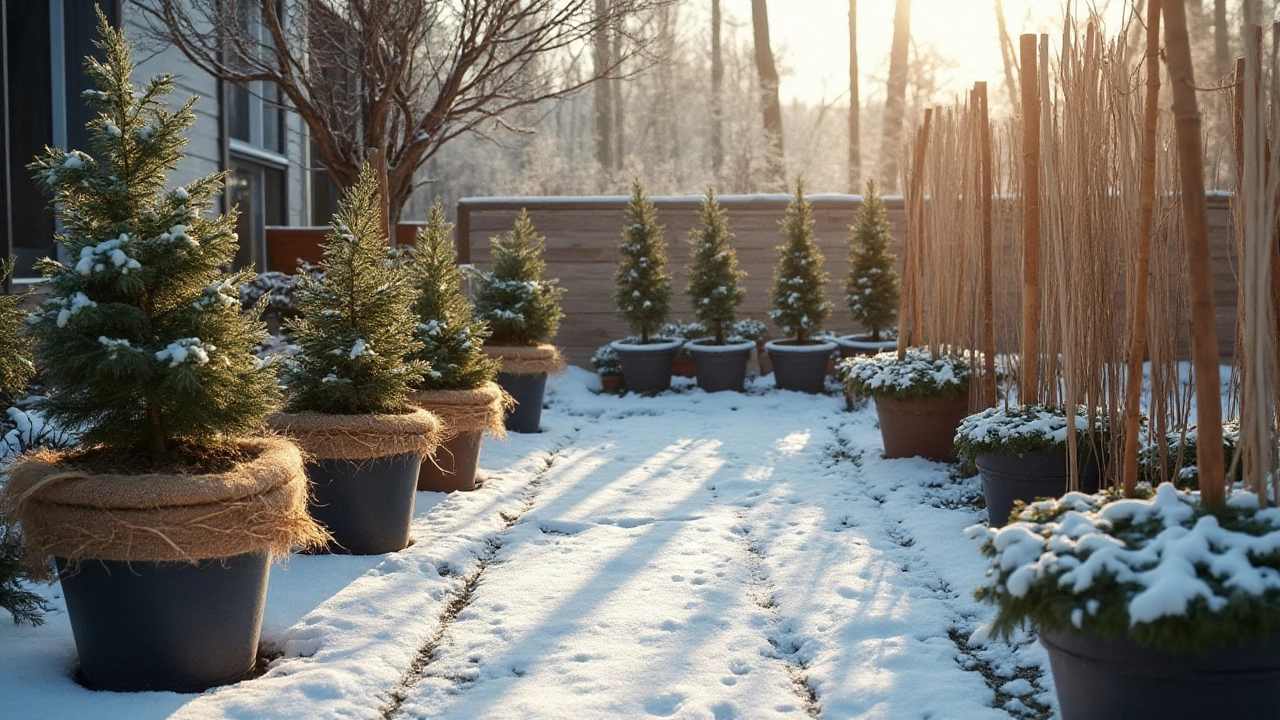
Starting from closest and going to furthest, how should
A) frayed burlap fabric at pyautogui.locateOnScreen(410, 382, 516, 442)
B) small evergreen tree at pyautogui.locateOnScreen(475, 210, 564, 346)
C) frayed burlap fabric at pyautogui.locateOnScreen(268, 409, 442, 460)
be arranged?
frayed burlap fabric at pyautogui.locateOnScreen(268, 409, 442, 460), frayed burlap fabric at pyautogui.locateOnScreen(410, 382, 516, 442), small evergreen tree at pyautogui.locateOnScreen(475, 210, 564, 346)

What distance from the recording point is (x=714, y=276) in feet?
27.7

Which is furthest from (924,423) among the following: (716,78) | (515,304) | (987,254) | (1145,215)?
(716,78)

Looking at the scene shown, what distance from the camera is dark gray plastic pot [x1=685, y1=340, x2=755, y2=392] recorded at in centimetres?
811

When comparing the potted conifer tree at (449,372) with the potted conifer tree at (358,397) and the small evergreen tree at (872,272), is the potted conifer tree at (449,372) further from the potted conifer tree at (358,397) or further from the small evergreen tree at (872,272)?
the small evergreen tree at (872,272)

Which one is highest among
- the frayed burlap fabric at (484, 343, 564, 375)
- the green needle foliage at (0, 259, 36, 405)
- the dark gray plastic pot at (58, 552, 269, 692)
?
the green needle foliage at (0, 259, 36, 405)

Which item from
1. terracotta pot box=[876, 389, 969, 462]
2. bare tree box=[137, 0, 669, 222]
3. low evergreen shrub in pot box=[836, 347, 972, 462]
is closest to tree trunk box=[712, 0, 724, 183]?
bare tree box=[137, 0, 669, 222]

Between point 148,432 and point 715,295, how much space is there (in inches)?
236

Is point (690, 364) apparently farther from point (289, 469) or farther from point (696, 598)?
point (289, 469)

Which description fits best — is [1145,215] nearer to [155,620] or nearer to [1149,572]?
[1149,572]

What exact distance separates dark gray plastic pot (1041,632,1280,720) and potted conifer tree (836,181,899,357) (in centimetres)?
650

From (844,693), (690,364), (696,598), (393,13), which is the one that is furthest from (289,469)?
(690,364)

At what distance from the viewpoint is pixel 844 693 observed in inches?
98.6

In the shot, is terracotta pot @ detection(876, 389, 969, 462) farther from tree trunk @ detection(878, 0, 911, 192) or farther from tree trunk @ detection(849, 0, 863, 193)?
tree trunk @ detection(849, 0, 863, 193)

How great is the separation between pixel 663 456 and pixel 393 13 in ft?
9.17
